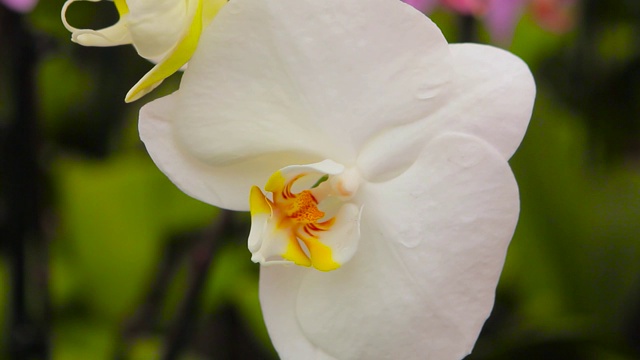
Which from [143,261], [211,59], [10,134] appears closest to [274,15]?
[211,59]

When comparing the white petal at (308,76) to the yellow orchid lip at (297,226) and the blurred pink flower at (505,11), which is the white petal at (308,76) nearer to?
the yellow orchid lip at (297,226)

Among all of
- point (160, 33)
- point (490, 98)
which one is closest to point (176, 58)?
point (160, 33)

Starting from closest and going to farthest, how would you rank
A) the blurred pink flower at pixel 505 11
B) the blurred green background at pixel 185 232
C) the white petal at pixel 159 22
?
the white petal at pixel 159 22, the blurred pink flower at pixel 505 11, the blurred green background at pixel 185 232

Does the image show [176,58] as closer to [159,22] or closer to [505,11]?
[159,22]

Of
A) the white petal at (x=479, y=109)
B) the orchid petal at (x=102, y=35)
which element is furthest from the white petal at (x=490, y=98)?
the orchid petal at (x=102, y=35)

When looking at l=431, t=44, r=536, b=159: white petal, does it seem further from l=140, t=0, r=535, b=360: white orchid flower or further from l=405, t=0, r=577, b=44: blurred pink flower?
l=405, t=0, r=577, b=44: blurred pink flower

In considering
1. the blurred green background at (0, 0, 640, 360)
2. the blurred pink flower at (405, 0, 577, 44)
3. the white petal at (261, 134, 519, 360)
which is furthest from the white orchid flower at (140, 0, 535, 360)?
the blurred green background at (0, 0, 640, 360)
